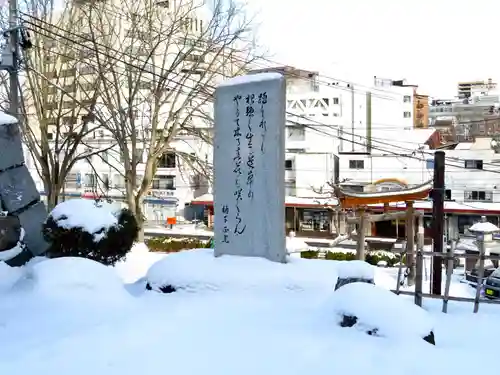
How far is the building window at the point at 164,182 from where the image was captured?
35478mm

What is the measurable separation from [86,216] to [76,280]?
2163 millimetres

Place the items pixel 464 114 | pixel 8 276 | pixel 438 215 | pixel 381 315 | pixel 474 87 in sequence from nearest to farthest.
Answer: pixel 381 315, pixel 8 276, pixel 438 215, pixel 464 114, pixel 474 87

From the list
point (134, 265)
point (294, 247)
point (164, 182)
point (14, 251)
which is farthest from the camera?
point (164, 182)

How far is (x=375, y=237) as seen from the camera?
30203 millimetres

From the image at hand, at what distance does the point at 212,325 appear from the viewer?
18.5ft

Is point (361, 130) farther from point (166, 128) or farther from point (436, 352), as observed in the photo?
point (436, 352)

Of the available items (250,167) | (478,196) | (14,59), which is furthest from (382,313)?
(478,196)

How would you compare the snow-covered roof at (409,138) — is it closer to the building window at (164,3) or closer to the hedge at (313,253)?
the hedge at (313,253)

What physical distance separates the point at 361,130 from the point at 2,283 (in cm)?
3434

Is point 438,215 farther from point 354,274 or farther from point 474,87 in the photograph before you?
point 474,87

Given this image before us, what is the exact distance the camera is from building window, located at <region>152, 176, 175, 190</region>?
116 ft

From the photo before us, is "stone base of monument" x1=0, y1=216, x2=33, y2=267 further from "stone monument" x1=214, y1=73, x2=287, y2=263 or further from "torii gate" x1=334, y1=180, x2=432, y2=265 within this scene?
"torii gate" x1=334, y1=180, x2=432, y2=265

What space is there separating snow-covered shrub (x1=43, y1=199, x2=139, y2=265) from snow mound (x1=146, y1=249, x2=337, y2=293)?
1603 mm

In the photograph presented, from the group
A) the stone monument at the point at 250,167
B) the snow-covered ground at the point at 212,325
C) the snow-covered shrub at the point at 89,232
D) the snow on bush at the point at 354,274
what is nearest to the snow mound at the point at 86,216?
the snow-covered shrub at the point at 89,232
